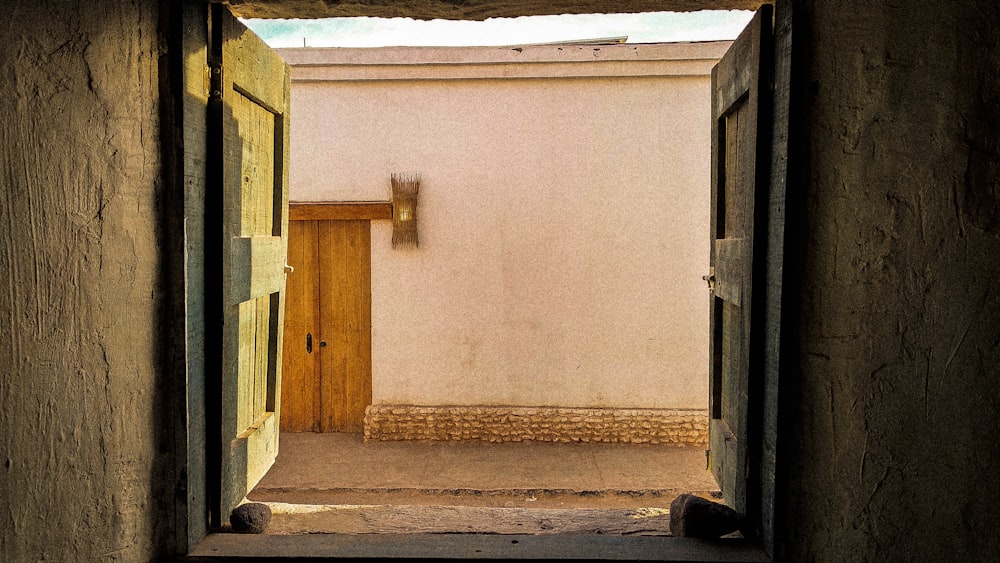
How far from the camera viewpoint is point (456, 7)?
7.10 feet

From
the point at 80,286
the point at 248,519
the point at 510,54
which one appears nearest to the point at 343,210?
the point at 510,54

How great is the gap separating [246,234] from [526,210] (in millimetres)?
3908

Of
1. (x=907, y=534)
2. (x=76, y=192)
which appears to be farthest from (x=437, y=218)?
(x=907, y=534)

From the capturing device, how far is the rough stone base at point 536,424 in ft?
19.7

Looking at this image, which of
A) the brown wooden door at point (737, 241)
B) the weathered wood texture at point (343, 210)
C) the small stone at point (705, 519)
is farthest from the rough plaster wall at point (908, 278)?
the weathered wood texture at point (343, 210)

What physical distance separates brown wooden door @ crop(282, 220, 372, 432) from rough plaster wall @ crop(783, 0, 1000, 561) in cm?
502

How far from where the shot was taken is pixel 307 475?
5371 millimetres

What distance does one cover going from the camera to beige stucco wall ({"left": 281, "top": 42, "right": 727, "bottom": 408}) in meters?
6.02

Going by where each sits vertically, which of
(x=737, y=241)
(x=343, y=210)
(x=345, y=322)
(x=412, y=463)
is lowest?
(x=412, y=463)

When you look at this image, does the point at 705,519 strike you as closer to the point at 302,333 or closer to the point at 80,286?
the point at 80,286

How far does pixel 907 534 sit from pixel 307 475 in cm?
470

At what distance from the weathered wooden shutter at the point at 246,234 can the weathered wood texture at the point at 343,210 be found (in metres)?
3.24

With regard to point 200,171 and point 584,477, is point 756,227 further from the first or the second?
point 584,477

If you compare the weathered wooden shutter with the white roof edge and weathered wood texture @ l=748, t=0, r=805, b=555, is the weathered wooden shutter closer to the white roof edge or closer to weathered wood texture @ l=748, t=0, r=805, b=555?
weathered wood texture @ l=748, t=0, r=805, b=555
